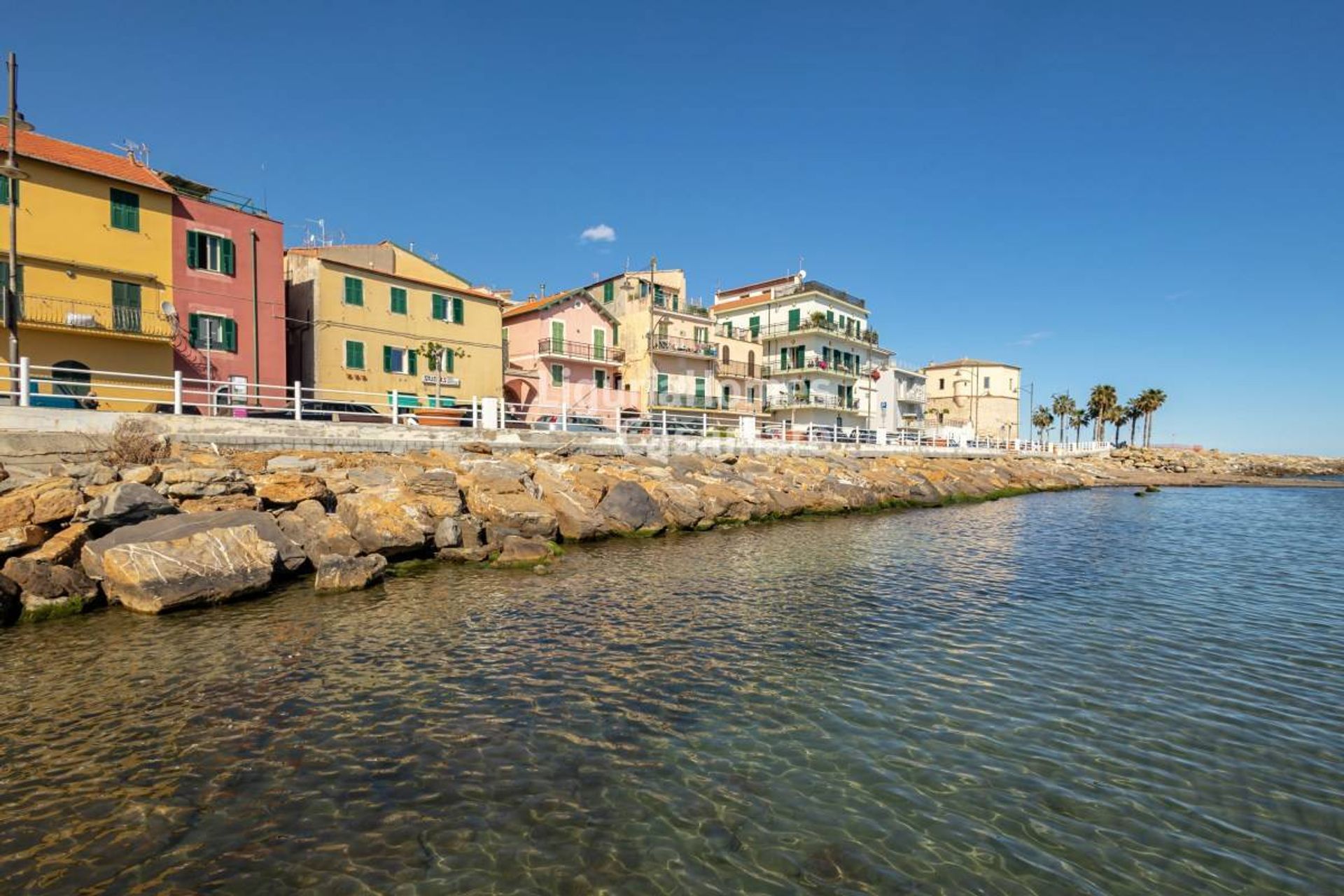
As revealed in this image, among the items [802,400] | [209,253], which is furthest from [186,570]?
[802,400]

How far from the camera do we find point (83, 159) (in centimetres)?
2728

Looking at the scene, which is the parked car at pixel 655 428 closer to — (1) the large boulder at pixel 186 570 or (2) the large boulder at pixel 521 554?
(2) the large boulder at pixel 521 554

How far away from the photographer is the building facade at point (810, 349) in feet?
206

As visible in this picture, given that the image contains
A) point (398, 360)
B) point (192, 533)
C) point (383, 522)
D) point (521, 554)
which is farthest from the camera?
point (398, 360)

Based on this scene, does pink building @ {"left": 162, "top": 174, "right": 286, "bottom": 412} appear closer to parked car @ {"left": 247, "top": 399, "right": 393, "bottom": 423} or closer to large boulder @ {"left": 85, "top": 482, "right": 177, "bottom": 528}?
parked car @ {"left": 247, "top": 399, "right": 393, "bottom": 423}

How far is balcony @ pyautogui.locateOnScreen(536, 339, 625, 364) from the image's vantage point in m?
44.8

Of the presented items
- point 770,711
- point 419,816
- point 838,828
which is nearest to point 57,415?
point 419,816

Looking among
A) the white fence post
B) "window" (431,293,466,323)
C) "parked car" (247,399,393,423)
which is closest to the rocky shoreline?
the white fence post

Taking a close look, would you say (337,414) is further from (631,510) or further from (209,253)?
(209,253)

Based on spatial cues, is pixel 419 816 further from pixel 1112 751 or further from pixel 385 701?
pixel 1112 751

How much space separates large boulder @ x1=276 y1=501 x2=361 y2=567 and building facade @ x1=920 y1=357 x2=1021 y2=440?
8588 cm

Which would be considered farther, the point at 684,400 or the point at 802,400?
the point at 802,400

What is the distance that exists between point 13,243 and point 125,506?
17.5m

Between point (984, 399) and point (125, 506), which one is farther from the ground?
point (984, 399)
